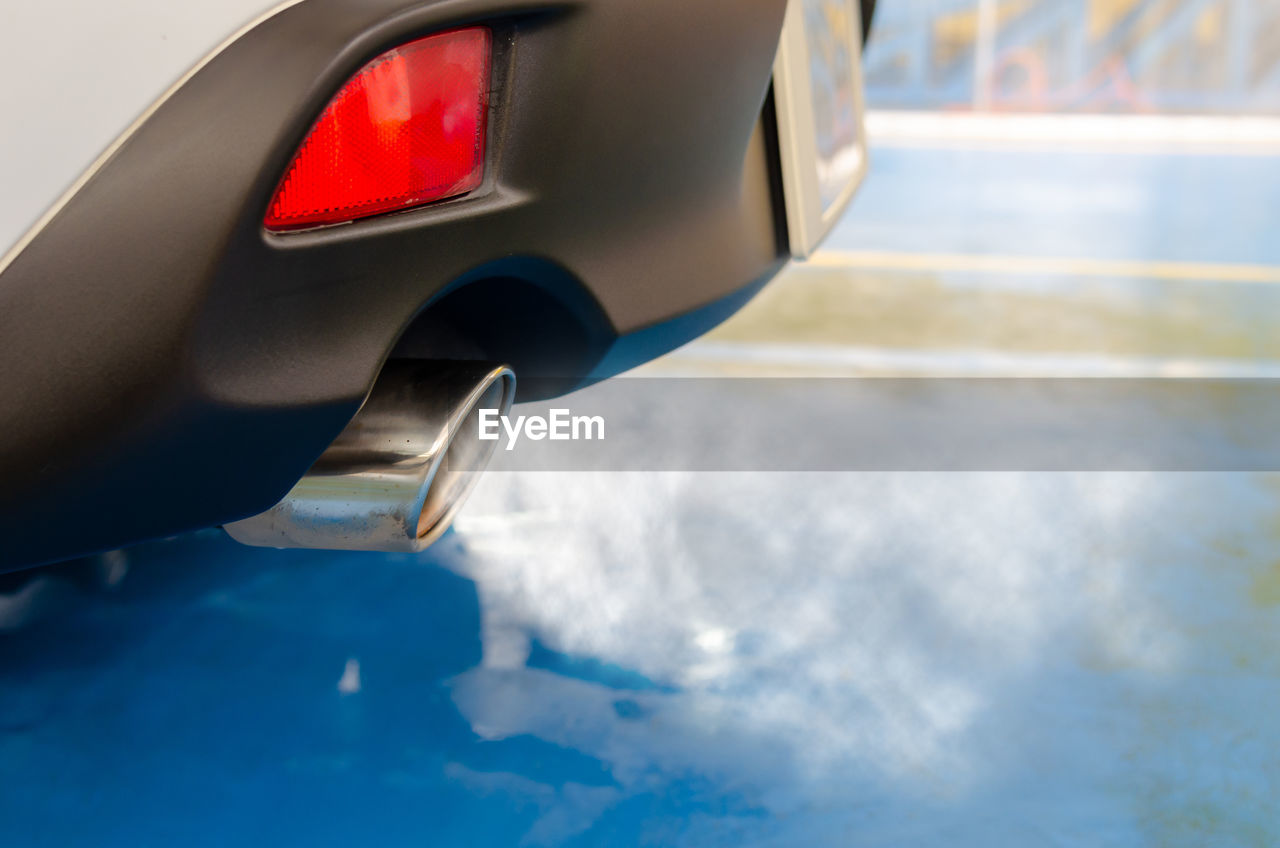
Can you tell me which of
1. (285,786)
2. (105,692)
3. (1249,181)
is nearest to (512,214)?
(285,786)

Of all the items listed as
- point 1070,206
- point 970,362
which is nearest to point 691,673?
point 970,362

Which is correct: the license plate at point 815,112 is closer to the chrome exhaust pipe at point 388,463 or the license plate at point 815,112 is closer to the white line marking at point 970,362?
the chrome exhaust pipe at point 388,463

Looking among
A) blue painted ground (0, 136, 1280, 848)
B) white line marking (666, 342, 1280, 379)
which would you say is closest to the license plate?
blue painted ground (0, 136, 1280, 848)

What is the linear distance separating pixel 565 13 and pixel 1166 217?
452 centimetres

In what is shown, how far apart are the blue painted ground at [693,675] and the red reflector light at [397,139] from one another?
67 cm

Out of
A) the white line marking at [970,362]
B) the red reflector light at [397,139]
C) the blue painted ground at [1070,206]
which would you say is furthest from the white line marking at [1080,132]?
the red reflector light at [397,139]

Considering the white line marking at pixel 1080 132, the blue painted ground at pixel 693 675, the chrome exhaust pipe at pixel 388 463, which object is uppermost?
the chrome exhaust pipe at pixel 388 463

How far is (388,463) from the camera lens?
1.03m

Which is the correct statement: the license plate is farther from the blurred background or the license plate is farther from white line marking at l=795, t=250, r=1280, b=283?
white line marking at l=795, t=250, r=1280, b=283

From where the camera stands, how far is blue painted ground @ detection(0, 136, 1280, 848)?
47.3 inches

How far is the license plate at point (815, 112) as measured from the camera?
1.28 m

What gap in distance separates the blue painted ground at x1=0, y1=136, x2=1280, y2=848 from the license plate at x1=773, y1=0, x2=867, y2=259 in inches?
→ 21.4
